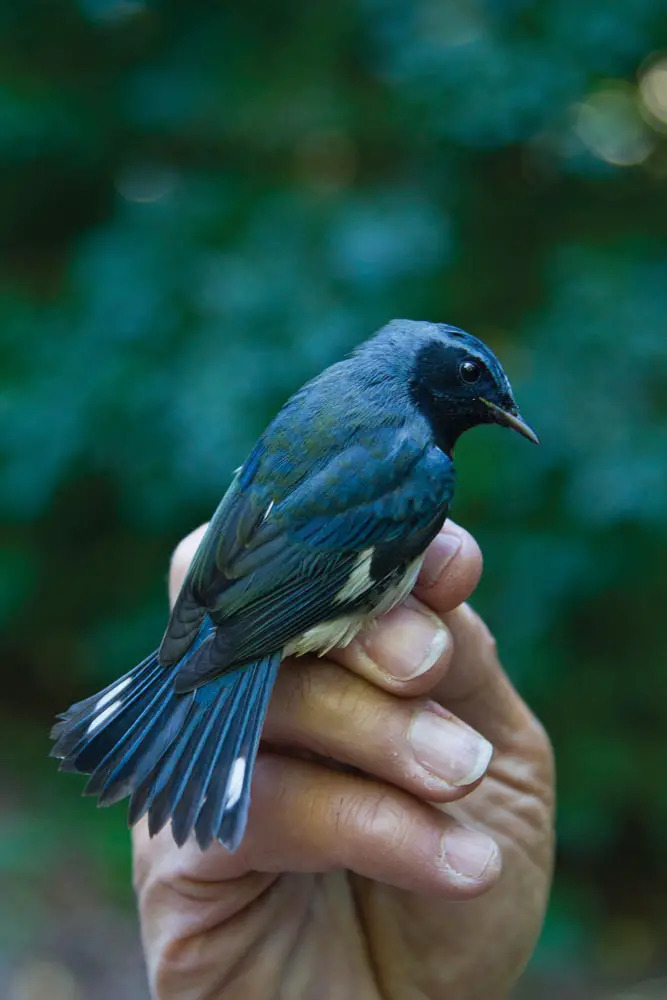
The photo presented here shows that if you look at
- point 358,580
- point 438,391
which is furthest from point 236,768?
point 438,391

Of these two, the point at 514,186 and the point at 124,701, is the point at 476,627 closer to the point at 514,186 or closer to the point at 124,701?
the point at 124,701

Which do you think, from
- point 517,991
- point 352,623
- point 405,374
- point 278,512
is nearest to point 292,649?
point 352,623

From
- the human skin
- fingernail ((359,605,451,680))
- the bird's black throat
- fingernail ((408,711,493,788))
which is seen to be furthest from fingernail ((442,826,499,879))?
the bird's black throat

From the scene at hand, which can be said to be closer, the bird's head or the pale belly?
the pale belly

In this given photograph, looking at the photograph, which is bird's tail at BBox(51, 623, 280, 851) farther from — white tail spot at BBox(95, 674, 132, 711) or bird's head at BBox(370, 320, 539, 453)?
bird's head at BBox(370, 320, 539, 453)

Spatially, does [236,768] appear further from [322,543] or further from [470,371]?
[470,371]

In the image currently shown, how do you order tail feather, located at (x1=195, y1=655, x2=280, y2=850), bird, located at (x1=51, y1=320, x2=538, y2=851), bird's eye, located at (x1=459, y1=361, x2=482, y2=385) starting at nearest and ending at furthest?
tail feather, located at (x1=195, y1=655, x2=280, y2=850)
bird, located at (x1=51, y1=320, x2=538, y2=851)
bird's eye, located at (x1=459, y1=361, x2=482, y2=385)

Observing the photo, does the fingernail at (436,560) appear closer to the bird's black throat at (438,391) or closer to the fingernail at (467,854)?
the bird's black throat at (438,391)

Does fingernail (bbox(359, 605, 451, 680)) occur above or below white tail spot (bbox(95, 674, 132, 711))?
above

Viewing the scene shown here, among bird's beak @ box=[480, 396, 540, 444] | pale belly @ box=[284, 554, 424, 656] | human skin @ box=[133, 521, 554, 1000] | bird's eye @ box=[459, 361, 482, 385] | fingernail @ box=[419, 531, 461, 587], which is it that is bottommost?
human skin @ box=[133, 521, 554, 1000]
